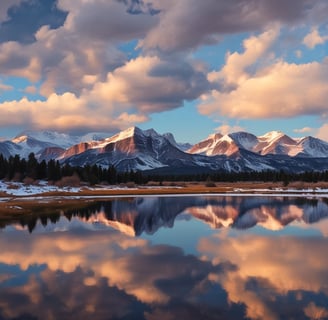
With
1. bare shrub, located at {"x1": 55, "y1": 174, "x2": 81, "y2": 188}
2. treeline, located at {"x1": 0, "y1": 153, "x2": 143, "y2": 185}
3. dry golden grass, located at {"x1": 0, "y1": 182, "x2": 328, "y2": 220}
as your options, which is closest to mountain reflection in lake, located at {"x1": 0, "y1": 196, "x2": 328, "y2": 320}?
dry golden grass, located at {"x1": 0, "y1": 182, "x2": 328, "y2": 220}

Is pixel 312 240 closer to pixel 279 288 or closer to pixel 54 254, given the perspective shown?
pixel 279 288

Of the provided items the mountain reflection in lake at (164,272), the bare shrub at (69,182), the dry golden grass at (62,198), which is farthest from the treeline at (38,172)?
the mountain reflection in lake at (164,272)

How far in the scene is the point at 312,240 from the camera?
1339 inches

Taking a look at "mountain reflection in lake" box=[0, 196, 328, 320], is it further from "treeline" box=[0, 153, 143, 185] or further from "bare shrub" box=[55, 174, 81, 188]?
"treeline" box=[0, 153, 143, 185]

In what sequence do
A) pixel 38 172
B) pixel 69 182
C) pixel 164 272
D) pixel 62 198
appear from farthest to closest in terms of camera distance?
1. pixel 38 172
2. pixel 69 182
3. pixel 62 198
4. pixel 164 272

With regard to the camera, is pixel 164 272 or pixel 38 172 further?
pixel 38 172

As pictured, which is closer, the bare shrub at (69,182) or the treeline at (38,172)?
the bare shrub at (69,182)

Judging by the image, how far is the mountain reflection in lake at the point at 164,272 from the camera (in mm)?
17266

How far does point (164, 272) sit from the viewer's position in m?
23.4

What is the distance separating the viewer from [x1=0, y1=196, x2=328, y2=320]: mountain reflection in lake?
56.6 ft

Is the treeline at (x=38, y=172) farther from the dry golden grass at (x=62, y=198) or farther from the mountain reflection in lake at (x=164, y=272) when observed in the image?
the mountain reflection in lake at (x=164, y=272)

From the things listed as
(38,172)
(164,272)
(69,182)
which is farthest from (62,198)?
(38,172)

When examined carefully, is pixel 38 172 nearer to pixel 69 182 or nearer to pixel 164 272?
pixel 69 182

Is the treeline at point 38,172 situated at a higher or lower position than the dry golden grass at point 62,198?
higher
